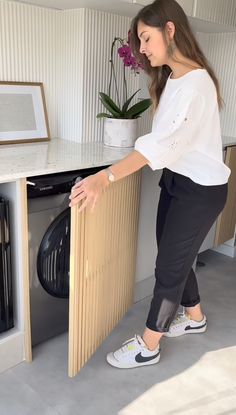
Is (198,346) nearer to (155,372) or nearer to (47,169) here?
(155,372)

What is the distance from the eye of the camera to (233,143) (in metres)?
2.42

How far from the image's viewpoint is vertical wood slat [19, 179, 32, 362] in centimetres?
142

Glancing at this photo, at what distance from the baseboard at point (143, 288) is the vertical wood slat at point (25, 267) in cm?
68

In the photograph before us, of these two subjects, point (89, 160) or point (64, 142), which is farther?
point (64, 142)

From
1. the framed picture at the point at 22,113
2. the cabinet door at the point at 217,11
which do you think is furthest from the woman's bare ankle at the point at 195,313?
the cabinet door at the point at 217,11

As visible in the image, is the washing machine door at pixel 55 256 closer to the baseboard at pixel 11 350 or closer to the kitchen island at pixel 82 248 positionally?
the kitchen island at pixel 82 248

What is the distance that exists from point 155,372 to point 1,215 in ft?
2.92

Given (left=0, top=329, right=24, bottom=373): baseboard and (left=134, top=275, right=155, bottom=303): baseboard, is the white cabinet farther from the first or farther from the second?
(left=134, top=275, right=155, bottom=303): baseboard

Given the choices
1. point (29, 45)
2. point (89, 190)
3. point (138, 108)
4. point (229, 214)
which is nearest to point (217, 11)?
point (138, 108)

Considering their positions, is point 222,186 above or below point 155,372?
above

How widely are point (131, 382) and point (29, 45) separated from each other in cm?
155

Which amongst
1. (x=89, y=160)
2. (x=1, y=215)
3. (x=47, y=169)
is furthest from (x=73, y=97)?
(x=1, y=215)

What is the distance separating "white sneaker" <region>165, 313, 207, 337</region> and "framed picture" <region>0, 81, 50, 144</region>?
3.66 feet

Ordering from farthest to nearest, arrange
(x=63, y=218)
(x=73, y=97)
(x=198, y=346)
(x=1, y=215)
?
(x=73, y=97) < (x=198, y=346) < (x=63, y=218) < (x=1, y=215)
